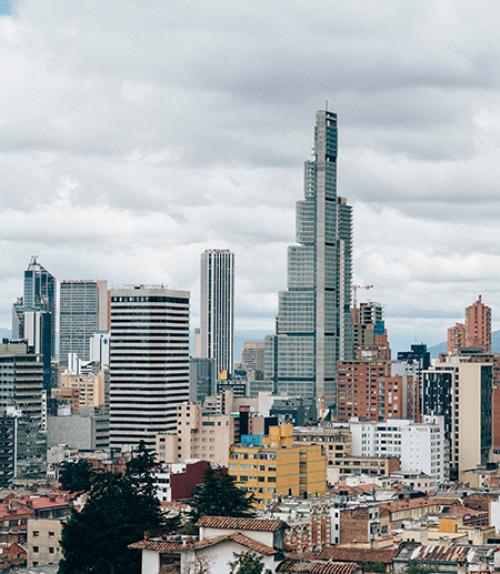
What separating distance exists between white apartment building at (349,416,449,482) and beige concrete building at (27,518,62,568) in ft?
228

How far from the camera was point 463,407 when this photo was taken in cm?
17788

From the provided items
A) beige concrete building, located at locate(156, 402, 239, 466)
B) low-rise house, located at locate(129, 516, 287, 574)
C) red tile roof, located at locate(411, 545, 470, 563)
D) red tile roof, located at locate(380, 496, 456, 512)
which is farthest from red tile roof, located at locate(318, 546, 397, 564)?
beige concrete building, located at locate(156, 402, 239, 466)

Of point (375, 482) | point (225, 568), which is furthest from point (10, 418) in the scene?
point (225, 568)

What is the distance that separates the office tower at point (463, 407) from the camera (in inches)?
6870

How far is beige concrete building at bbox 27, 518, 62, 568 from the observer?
316 feet

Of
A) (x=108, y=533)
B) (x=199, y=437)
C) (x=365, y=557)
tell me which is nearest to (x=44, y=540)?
(x=365, y=557)

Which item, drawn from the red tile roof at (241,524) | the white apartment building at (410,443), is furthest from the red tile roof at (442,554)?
the white apartment building at (410,443)

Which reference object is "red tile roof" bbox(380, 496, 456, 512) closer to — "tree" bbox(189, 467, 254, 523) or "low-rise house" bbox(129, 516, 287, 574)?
"tree" bbox(189, 467, 254, 523)

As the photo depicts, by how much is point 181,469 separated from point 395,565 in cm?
7399

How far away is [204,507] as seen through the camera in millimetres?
76250

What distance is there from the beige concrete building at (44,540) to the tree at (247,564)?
4976 cm

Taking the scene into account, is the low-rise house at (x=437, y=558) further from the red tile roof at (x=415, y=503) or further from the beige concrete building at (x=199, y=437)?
the beige concrete building at (x=199, y=437)

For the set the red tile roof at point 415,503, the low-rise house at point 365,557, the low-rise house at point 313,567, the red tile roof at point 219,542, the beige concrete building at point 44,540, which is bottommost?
the beige concrete building at point 44,540

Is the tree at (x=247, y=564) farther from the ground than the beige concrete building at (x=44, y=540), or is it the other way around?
the tree at (x=247, y=564)
